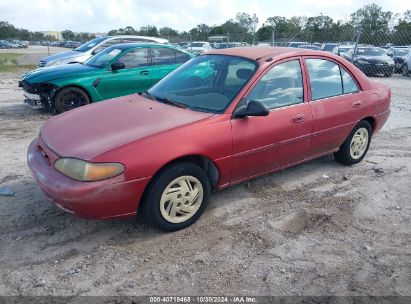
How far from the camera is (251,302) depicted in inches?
108

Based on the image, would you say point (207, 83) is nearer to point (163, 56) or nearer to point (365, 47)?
point (163, 56)

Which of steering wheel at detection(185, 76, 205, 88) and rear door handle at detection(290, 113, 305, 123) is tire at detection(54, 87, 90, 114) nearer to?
steering wheel at detection(185, 76, 205, 88)

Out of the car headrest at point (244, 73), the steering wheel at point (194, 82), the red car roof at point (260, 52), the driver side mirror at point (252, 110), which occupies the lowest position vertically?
the driver side mirror at point (252, 110)

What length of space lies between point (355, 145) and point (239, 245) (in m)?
2.74

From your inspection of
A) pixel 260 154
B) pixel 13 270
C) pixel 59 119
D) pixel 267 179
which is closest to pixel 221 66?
pixel 260 154

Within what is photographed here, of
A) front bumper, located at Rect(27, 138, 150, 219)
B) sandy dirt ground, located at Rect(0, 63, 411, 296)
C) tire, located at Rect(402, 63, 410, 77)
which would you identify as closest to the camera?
sandy dirt ground, located at Rect(0, 63, 411, 296)

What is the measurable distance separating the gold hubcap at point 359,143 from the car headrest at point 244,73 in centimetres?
203

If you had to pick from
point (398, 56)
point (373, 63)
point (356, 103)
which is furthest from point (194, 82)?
point (398, 56)

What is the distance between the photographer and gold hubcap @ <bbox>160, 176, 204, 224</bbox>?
346 centimetres

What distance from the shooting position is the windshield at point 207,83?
3941mm

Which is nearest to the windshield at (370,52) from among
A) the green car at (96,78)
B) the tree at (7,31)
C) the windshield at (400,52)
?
the windshield at (400,52)

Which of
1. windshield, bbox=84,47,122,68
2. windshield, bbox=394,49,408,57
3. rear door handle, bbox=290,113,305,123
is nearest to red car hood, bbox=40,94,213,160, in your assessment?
rear door handle, bbox=290,113,305,123

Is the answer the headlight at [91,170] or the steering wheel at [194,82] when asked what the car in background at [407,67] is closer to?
the steering wheel at [194,82]

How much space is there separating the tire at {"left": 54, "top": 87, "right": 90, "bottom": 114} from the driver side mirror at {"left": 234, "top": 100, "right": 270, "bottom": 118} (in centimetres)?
509
